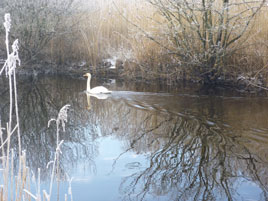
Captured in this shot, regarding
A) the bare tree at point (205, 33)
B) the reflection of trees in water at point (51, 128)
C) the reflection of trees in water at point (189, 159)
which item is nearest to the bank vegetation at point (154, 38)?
the bare tree at point (205, 33)

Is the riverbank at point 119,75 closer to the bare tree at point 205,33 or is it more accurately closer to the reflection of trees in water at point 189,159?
the bare tree at point 205,33

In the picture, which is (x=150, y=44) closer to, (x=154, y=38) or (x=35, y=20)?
(x=154, y=38)

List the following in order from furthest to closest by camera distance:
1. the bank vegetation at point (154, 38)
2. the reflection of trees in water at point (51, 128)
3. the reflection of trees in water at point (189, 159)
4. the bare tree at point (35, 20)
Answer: the bare tree at point (35, 20)
the bank vegetation at point (154, 38)
the reflection of trees in water at point (51, 128)
the reflection of trees in water at point (189, 159)

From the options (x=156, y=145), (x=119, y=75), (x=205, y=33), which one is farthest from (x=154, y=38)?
(x=156, y=145)

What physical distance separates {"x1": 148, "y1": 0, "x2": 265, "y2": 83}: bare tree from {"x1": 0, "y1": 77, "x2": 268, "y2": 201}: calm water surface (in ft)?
3.49

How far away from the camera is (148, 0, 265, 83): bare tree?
29.0ft

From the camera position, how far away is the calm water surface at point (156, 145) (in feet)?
13.3

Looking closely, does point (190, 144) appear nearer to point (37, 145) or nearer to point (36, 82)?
point (37, 145)

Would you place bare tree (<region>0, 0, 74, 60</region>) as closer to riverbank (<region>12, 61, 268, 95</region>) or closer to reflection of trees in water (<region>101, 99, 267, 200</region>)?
riverbank (<region>12, 61, 268, 95</region>)

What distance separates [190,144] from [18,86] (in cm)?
785

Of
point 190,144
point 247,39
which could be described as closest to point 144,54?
point 247,39

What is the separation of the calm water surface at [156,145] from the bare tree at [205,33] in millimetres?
1064

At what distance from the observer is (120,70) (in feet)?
45.1

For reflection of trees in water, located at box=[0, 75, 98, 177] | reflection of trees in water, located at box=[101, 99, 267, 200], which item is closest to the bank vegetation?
reflection of trees in water, located at box=[0, 75, 98, 177]
